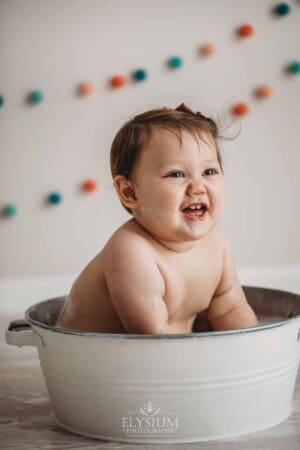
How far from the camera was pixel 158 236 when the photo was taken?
0.90 metres

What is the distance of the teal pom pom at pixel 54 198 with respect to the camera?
1.86m

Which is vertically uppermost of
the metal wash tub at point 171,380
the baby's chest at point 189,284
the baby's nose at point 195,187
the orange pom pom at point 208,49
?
the orange pom pom at point 208,49

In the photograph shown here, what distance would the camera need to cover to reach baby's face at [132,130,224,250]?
87cm

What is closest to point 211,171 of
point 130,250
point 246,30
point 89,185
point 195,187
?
point 195,187

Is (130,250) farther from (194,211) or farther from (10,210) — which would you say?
(10,210)

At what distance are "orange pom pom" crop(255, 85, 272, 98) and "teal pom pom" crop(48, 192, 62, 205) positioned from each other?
1.97 feet

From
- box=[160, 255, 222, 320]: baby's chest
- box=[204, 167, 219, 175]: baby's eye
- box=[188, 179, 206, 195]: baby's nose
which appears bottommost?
box=[160, 255, 222, 320]: baby's chest

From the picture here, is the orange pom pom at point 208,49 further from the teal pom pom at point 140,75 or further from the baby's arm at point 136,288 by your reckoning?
the baby's arm at point 136,288

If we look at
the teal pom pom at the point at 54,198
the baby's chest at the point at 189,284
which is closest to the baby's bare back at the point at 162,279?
the baby's chest at the point at 189,284

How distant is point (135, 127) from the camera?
91 cm

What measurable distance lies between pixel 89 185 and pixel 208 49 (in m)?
0.48

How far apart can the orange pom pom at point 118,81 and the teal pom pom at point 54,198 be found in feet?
1.07

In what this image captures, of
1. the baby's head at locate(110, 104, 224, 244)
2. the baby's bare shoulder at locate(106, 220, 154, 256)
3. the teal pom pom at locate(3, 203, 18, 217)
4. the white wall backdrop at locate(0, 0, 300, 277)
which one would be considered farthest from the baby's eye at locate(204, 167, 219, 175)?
the teal pom pom at locate(3, 203, 18, 217)

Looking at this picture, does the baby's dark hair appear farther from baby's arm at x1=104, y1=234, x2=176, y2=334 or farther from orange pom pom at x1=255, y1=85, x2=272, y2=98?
orange pom pom at x1=255, y1=85, x2=272, y2=98
